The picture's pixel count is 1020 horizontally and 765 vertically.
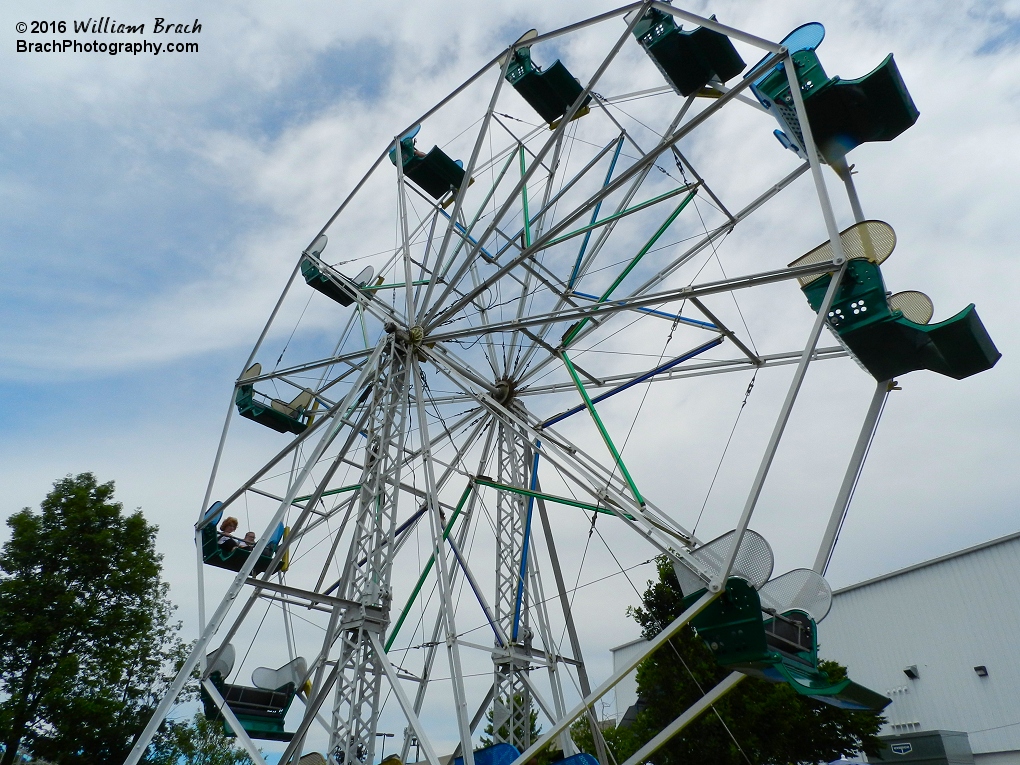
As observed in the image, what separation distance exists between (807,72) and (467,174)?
18.5 feet

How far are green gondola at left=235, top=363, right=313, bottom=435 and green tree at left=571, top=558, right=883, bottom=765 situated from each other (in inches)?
461

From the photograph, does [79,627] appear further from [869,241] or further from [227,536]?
[869,241]

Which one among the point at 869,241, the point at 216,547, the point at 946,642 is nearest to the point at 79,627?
the point at 216,547

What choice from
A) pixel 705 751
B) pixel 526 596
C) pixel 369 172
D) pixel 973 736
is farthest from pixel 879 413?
pixel 973 736

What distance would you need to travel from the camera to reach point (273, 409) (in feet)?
54.1

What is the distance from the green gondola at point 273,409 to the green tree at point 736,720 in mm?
11719

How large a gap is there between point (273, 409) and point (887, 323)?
12420 millimetres

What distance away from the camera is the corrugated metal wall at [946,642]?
25.7 meters

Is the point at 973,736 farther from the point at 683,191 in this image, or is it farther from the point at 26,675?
the point at 26,675

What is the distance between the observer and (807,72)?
1003 centimetres

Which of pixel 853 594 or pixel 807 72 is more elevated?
pixel 853 594

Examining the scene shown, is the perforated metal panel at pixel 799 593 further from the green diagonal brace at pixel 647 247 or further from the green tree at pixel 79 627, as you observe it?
the green tree at pixel 79 627

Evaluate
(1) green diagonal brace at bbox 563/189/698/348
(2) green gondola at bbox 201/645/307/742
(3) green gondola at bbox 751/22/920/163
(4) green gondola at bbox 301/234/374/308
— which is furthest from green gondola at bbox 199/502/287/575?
(3) green gondola at bbox 751/22/920/163

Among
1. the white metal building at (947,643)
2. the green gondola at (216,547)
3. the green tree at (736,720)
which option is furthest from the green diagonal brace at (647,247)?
the white metal building at (947,643)
